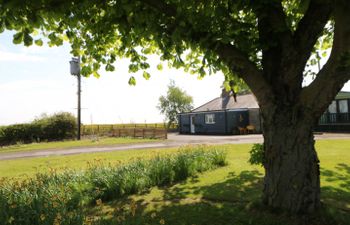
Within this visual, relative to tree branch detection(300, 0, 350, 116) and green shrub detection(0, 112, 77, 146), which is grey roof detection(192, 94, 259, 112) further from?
tree branch detection(300, 0, 350, 116)

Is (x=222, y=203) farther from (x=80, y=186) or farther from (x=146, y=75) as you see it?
(x=146, y=75)

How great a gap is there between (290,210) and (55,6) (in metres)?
4.97

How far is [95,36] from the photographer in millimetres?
6520

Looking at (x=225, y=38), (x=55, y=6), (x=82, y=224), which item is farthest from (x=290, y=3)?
(x=82, y=224)

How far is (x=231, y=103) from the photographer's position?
39.2 meters

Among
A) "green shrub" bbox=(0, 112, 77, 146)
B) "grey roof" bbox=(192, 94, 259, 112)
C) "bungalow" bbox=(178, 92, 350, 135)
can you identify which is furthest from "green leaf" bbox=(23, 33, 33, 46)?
"grey roof" bbox=(192, 94, 259, 112)

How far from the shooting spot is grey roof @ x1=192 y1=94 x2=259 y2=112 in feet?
120

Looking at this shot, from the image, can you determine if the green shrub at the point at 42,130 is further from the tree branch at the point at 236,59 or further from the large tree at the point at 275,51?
the tree branch at the point at 236,59

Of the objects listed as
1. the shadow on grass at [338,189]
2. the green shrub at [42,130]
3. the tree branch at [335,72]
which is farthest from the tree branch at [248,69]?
the green shrub at [42,130]

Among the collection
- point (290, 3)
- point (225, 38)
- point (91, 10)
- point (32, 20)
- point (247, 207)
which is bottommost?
point (247, 207)

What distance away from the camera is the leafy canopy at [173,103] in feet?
200

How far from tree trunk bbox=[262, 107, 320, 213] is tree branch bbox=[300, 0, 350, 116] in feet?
0.86

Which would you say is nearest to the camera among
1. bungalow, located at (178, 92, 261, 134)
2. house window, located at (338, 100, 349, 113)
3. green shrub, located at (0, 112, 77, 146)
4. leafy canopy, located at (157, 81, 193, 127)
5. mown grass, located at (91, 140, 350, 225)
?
mown grass, located at (91, 140, 350, 225)

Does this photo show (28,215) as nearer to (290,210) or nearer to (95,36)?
(95,36)
